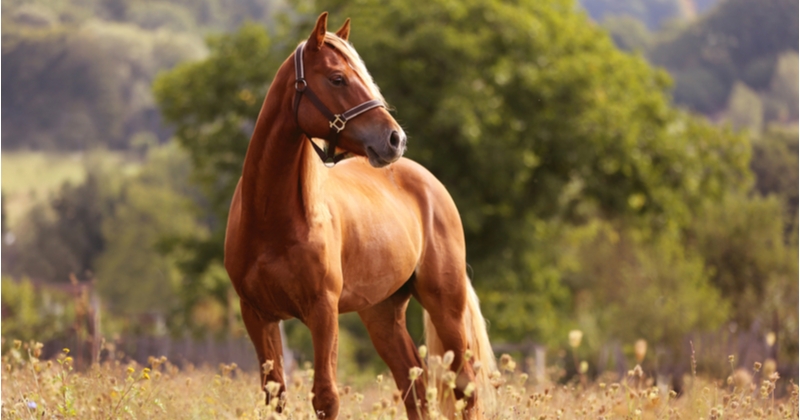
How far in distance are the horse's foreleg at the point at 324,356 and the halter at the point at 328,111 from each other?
2.71 ft

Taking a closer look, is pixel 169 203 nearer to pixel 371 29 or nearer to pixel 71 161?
pixel 71 161

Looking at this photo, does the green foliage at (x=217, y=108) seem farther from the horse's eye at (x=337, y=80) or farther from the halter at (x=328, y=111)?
the horse's eye at (x=337, y=80)

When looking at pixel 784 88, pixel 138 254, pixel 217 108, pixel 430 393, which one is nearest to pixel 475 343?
pixel 430 393

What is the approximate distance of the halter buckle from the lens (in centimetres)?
506

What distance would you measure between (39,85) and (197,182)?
120 feet

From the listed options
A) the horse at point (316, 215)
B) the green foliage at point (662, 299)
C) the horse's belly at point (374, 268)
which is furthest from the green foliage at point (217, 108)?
the horse at point (316, 215)

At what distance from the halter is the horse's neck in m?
0.12

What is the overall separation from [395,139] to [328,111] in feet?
1.46

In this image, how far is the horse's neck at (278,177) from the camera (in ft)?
17.3

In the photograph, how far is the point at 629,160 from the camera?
21.8 m

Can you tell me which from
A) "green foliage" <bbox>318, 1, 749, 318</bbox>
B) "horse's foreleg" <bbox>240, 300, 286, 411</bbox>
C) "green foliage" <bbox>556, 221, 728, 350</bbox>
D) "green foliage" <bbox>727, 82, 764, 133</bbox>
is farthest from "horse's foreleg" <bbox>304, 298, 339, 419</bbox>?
"green foliage" <bbox>727, 82, 764, 133</bbox>

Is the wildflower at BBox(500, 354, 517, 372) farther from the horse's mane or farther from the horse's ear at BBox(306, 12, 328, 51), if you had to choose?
the horse's ear at BBox(306, 12, 328, 51)

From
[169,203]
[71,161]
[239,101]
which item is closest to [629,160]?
[239,101]

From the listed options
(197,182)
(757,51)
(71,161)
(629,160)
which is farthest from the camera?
(757,51)
